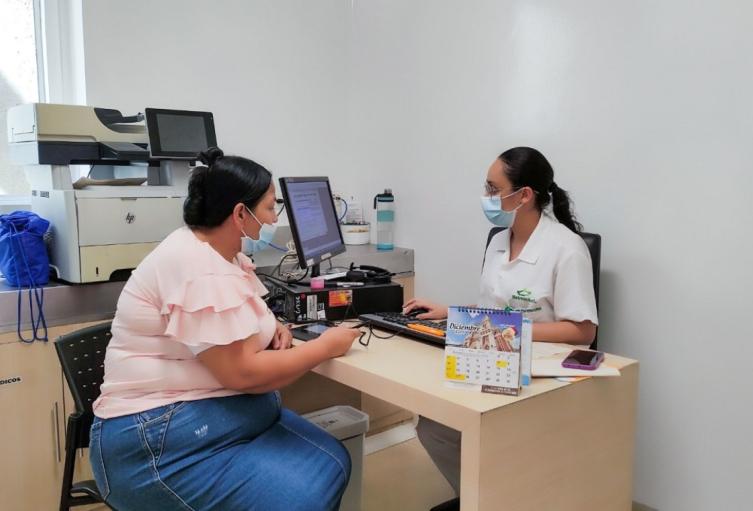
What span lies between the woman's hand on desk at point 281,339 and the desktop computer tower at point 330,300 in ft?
0.64

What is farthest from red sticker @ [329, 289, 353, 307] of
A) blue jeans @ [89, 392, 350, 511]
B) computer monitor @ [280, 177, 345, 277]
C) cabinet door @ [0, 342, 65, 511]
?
cabinet door @ [0, 342, 65, 511]

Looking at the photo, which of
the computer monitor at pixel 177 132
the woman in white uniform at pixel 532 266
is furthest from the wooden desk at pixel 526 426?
the computer monitor at pixel 177 132

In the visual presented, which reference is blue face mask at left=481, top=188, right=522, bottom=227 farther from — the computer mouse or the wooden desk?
the wooden desk

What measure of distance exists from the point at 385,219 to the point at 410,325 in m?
1.39

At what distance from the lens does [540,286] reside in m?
1.89

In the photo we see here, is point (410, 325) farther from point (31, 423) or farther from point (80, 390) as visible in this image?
point (31, 423)

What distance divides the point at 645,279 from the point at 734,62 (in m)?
0.73

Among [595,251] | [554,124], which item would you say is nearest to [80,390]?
[595,251]

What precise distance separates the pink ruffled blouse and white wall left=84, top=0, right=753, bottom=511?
1416mm

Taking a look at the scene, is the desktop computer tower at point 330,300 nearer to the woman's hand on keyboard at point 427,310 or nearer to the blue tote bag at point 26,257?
the woman's hand on keyboard at point 427,310

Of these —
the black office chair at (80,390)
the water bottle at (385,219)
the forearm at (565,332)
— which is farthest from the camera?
the water bottle at (385,219)

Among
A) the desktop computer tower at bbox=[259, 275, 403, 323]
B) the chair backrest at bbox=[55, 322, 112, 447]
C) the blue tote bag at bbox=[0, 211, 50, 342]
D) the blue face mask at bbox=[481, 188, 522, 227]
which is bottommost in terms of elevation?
the chair backrest at bbox=[55, 322, 112, 447]

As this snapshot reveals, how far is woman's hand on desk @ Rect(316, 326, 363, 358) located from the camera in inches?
60.7

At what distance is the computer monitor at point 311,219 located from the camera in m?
1.96
